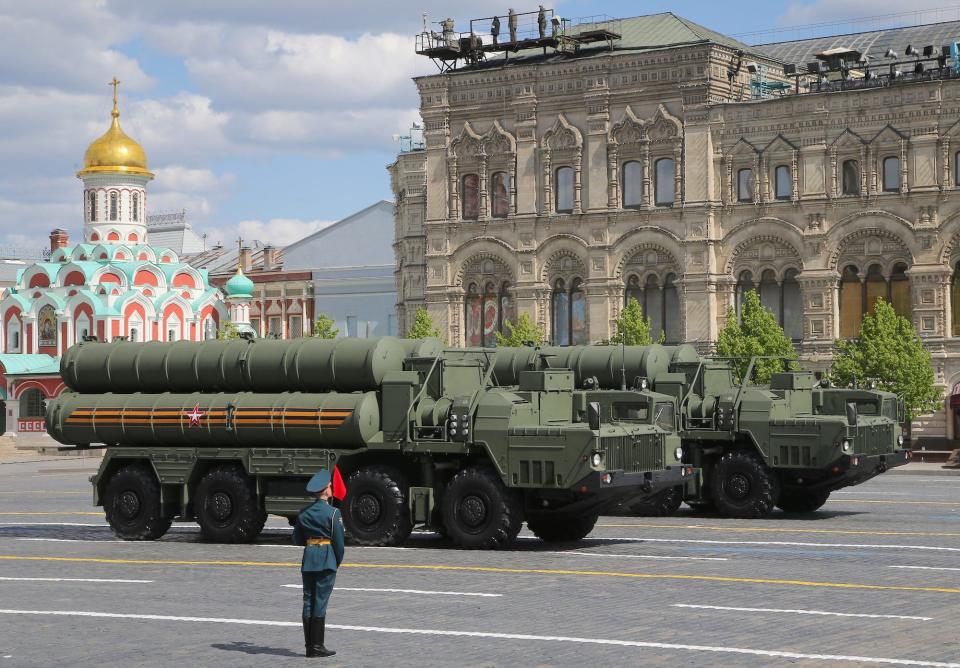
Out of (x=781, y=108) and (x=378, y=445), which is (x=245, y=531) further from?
(x=781, y=108)

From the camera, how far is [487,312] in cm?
6888

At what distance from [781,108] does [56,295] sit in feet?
162

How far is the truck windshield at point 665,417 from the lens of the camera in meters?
25.0

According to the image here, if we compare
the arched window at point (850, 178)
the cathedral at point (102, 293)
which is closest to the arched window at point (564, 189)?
the arched window at point (850, 178)

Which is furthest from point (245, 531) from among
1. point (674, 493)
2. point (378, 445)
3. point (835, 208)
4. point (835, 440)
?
point (835, 208)

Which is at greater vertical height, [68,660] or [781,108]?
[781,108]

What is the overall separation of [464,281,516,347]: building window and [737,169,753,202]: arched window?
35.5 ft

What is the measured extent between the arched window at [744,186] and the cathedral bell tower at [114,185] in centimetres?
4770

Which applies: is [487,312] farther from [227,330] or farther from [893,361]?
[227,330]

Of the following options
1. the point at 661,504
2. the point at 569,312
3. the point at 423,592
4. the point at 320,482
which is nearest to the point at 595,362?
the point at 661,504

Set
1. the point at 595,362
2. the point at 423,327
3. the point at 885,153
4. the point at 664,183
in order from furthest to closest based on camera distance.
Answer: the point at 423,327 → the point at 664,183 → the point at 885,153 → the point at 595,362

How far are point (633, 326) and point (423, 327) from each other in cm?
989

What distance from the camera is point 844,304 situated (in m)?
61.0

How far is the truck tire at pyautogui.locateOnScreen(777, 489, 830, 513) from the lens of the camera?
2912 centimetres
